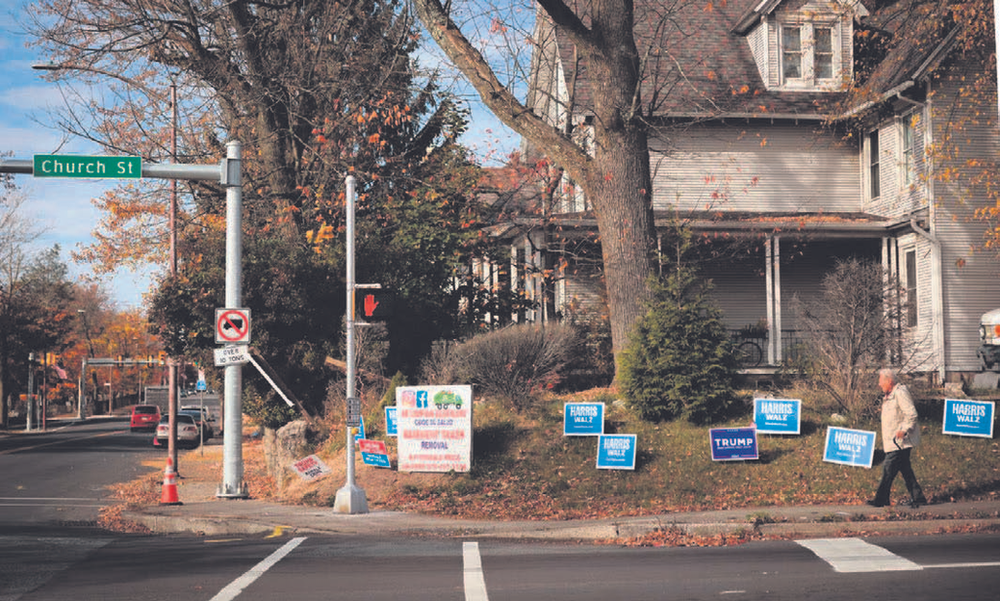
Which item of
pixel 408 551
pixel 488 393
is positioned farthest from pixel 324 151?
pixel 408 551

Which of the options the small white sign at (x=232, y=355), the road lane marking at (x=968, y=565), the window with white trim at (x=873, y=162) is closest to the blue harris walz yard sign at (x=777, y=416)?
the road lane marking at (x=968, y=565)

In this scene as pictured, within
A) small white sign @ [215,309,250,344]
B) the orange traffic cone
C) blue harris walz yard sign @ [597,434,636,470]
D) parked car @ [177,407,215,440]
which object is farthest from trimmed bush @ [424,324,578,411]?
parked car @ [177,407,215,440]

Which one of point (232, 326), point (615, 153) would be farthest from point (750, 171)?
point (232, 326)

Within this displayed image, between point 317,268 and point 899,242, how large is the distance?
51.2ft

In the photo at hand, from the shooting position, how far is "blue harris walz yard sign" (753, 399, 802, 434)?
57.0 ft

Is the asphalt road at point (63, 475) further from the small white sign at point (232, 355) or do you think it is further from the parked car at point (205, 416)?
the parked car at point (205, 416)

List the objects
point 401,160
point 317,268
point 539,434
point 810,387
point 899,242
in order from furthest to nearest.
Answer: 1. point 401,160
2. point 899,242
3. point 317,268
4. point 810,387
5. point 539,434

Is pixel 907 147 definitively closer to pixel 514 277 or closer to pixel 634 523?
pixel 514 277

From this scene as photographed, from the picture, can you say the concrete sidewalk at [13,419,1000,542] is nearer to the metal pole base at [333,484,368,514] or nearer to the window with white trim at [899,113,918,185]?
the metal pole base at [333,484,368,514]

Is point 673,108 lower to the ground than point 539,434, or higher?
higher

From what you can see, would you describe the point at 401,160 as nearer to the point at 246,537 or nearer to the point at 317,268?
the point at 317,268

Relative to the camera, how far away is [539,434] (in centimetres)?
1823

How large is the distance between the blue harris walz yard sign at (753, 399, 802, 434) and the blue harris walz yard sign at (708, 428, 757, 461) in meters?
0.75

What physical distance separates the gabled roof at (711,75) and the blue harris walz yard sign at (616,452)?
1336cm
